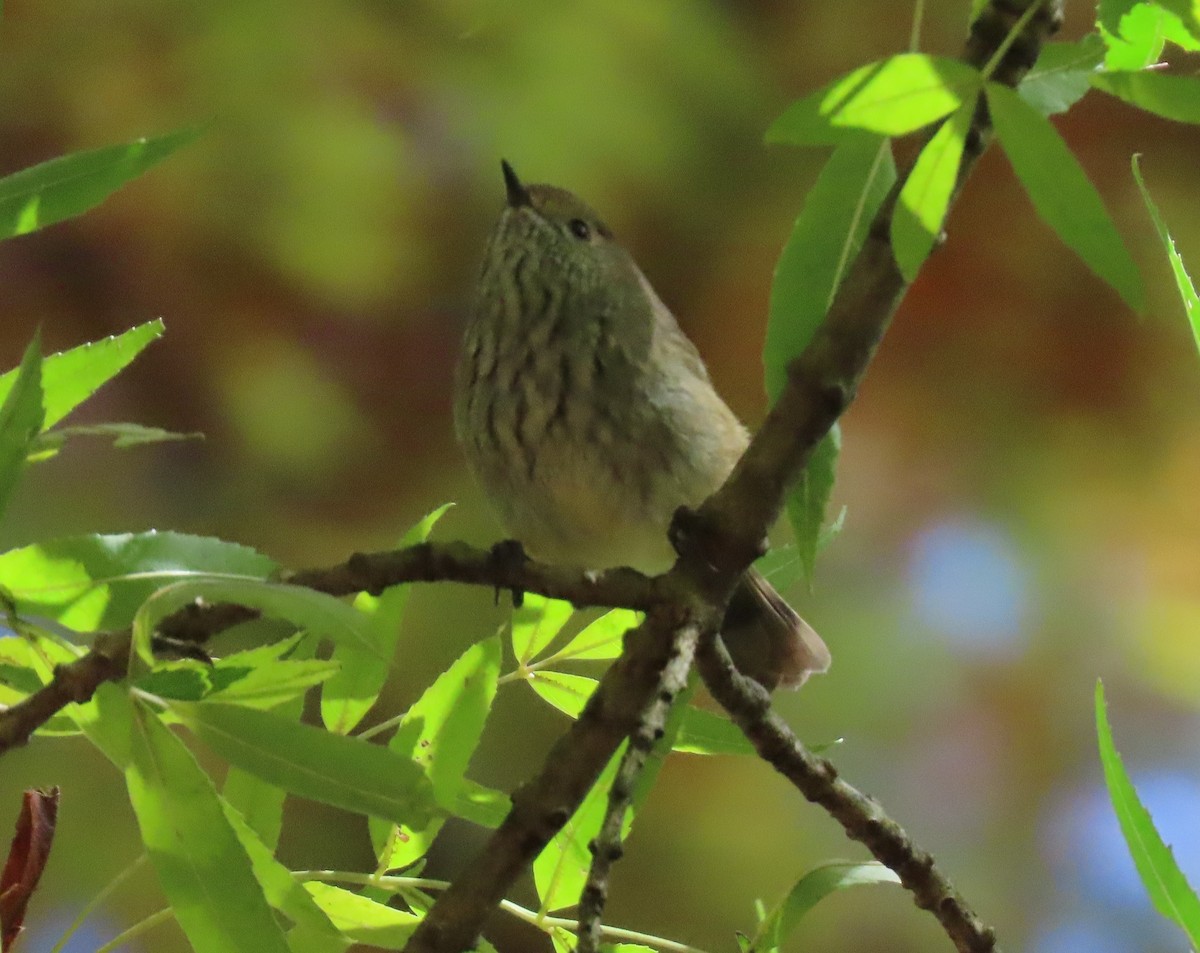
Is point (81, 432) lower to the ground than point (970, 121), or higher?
lower

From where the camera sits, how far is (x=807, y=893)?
813mm

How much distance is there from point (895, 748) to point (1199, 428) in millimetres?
734

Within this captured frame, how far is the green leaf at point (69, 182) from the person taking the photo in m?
0.69

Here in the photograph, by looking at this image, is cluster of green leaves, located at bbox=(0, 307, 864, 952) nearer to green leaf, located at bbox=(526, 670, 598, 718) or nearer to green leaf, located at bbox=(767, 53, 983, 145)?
green leaf, located at bbox=(526, 670, 598, 718)

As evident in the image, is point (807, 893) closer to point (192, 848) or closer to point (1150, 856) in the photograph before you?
point (1150, 856)

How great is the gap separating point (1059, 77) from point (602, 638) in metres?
0.51

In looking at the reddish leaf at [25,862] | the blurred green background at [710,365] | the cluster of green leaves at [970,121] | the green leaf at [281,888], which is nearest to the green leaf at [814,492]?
A: the cluster of green leaves at [970,121]

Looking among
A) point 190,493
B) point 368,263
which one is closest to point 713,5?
point 368,263

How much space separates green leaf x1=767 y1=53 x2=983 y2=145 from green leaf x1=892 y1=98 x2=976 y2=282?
0.07 ft

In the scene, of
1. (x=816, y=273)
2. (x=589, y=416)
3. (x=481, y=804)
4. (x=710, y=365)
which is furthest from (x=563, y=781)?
(x=710, y=365)

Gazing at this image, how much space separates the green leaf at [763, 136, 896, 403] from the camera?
699 mm

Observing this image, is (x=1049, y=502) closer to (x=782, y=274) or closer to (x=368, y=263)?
(x=368, y=263)

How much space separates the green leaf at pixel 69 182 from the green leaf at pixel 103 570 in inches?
6.9

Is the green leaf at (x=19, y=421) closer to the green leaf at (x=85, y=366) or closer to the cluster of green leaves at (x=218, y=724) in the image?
the cluster of green leaves at (x=218, y=724)
